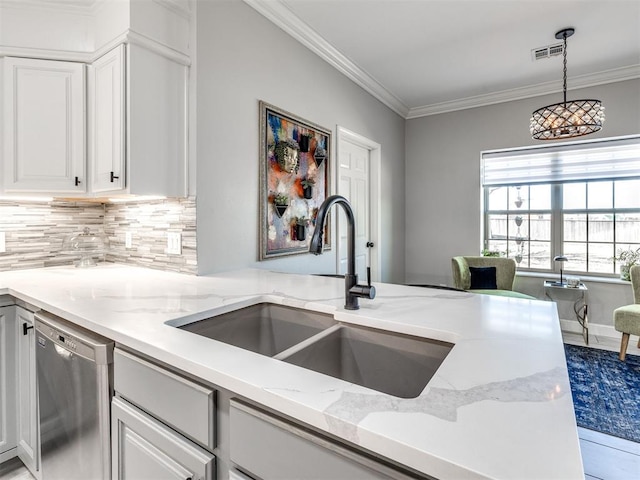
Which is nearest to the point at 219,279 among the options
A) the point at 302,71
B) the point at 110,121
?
the point at 110,121

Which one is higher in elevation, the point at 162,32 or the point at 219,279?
the point at 162,32

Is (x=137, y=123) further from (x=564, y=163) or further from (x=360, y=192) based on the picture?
(x=564, y=163)

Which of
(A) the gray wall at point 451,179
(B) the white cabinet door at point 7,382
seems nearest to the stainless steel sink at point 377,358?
(B) the white cabinet door at point 7,382

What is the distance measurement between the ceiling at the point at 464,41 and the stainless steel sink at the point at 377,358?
2362mm

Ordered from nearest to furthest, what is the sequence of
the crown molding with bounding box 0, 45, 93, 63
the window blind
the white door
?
the crown molding with bounding box 0, 45, 93, 63 → the white door → the window blind

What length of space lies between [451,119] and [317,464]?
4.84 meters

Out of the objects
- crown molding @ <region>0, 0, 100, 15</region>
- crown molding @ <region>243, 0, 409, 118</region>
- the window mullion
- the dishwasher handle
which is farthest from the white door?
the dishwasher handle

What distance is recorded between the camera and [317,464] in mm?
646

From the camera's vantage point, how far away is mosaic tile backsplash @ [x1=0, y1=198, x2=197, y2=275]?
2.13 m

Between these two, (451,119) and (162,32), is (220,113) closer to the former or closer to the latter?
(162,32)

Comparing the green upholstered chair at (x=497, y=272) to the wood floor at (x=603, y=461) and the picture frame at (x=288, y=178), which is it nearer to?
the picture frame at (x=288, y=178)

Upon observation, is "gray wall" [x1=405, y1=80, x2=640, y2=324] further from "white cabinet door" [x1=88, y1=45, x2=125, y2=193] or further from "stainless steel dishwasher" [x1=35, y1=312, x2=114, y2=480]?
"stainless steel dishwasher" [x1=35, y1=312, x2=114, y2=480]

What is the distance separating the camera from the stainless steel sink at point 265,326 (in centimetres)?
134

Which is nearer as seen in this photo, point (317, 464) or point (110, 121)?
point (317, 464)
